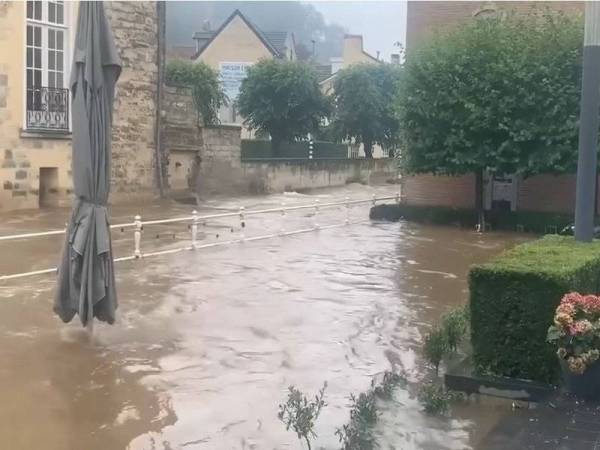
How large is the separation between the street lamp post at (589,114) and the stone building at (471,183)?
1680 centimetres

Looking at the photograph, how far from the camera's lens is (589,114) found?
26.7 feet

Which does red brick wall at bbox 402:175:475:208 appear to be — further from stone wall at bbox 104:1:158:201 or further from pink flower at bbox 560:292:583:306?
pink flower at bbox 560:292:583:306

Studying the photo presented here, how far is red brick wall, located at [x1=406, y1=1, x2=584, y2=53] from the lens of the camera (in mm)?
25562

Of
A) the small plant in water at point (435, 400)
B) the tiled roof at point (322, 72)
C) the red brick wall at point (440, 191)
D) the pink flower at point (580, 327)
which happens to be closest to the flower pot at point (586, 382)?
the pink flower at point (580, 327)

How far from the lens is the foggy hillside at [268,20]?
83.5m

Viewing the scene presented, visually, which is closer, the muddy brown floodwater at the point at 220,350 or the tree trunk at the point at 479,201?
the muddy brown floodwater at the point at 220,350

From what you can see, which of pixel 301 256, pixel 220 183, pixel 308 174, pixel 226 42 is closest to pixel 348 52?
pixel 226 42

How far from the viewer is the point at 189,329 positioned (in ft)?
29.8

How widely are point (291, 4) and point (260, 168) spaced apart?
2756 inches

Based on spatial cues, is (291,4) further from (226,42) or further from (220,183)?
(220,183)

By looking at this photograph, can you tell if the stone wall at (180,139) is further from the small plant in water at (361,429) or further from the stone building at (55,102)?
the small plant in water at (361,429)

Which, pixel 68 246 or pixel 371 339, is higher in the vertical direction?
pixel 68 246

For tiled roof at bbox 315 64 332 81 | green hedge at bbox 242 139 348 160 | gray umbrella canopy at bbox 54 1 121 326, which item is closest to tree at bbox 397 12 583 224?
gray umbrella canopy at bbox 54 1 121 326

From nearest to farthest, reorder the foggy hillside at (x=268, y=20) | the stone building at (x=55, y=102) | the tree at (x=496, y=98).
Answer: the tree at (x=496, y=98)
the stone building at (x=55, y=102)
the foggy hillside at (x=268, y=20)
